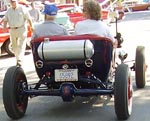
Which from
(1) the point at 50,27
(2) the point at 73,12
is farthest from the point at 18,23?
(2) the point at 73,12

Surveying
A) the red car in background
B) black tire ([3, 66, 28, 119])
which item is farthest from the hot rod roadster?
the red car in background

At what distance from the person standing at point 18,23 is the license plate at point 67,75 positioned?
14.9ft

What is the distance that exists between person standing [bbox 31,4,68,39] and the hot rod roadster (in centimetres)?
34

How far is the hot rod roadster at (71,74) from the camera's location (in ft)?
19.1

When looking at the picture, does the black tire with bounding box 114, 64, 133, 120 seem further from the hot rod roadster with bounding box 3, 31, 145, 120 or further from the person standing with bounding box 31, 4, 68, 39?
the person standing with bounding box 31, 4, 68, 39

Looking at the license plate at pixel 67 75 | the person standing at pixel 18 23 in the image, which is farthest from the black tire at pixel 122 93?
the person standing at pixel 18 23

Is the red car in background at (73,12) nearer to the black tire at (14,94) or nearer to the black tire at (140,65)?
the black tire at (140,65)

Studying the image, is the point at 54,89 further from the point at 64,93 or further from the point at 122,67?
the point at 122,67

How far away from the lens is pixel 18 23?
10641mm

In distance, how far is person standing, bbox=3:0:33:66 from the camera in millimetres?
10586

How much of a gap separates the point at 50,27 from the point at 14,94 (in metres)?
1.16

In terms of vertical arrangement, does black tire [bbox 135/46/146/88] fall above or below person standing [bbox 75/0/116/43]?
below

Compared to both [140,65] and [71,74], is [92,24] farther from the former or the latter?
[140,65]

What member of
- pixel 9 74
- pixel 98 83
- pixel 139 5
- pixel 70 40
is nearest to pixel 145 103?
pixel 98 83
